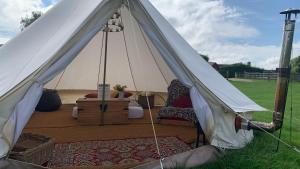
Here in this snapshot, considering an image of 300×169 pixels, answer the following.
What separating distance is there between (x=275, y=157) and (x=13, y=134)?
9.43ft

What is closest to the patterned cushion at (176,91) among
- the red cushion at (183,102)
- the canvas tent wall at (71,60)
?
the red cushion at (183,102)

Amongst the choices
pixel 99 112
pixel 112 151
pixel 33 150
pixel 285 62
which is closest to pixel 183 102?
pixel 99 112

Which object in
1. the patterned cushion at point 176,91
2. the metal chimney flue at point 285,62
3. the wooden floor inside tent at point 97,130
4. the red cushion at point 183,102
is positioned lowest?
the wooden floor inside tent at point 97,130

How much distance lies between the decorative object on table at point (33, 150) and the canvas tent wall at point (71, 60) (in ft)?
0.65

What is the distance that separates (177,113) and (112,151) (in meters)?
Result: 1.81

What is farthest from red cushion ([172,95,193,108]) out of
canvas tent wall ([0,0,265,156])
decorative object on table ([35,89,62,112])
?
decorative object on table ([35,89,62,112])

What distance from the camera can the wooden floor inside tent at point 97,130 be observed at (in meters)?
4.59

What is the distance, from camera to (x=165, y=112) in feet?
18.1

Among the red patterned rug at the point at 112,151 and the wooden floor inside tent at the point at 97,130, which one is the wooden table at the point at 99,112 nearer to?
the wooden floor inside tent at the point at 97,130

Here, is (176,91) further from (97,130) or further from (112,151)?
(112,151)

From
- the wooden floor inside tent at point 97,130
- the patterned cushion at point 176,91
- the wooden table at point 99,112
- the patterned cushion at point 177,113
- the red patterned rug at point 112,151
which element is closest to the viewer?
the red patterned rug at point 112,151

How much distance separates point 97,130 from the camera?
500cm

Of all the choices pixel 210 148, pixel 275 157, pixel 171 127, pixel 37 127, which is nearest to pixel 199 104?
pixel 210 148

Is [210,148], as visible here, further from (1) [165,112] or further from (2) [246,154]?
(1) [165,112]
